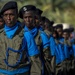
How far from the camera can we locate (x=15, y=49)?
7102 mm

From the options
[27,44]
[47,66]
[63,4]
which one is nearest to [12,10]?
[27,44]

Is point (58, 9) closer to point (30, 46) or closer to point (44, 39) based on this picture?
point (44, 39)

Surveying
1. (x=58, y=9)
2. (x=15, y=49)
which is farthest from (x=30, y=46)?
(x=58, y=9)

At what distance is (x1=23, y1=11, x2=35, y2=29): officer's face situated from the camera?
334 inches

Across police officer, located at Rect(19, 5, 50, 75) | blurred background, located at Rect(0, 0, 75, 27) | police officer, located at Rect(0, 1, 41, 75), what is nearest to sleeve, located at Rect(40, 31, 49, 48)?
police officer, located at Rect(19, 5, 50, 75)

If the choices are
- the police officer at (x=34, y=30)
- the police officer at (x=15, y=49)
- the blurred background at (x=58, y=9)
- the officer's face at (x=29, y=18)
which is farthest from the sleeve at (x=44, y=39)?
the blurred background at (x=58, y=9)

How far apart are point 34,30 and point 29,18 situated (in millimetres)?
440

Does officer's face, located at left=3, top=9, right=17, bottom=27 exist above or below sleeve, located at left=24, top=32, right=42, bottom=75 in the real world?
above

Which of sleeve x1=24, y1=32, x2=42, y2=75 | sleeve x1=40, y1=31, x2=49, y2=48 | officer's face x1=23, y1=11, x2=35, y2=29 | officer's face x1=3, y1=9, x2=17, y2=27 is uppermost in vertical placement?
officer's face x1=3, y1=9, x2=17, y2=27

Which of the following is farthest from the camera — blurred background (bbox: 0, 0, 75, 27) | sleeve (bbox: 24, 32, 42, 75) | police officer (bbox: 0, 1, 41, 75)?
blurred background (bbox: 0, 0, 75, 27)

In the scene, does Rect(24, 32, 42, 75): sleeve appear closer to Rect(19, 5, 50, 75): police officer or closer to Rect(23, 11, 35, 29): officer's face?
Rect(19, 5, 50, 75): police officer

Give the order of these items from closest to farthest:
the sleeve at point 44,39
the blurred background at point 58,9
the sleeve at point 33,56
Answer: the sleeve at point 33,56 < the sleeve at point 44,39 < the blurred background at point 58,9

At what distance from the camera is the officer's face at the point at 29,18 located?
8.49 m

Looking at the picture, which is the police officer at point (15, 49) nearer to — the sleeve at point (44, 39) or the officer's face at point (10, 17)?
the officer's face at point (10, 17)
